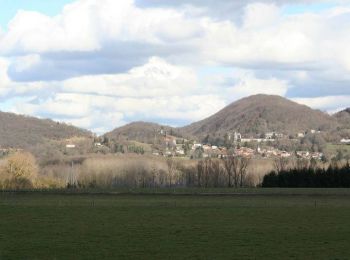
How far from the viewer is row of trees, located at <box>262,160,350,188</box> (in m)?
134

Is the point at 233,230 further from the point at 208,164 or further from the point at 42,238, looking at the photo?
the point at 208,164

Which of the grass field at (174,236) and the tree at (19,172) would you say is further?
the tree at (19,172)

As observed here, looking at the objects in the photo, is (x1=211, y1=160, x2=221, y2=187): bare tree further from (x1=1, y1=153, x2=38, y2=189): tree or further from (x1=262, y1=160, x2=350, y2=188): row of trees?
(x1=1, y1=153, x2=38, y2=189): tree

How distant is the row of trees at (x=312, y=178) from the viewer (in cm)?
13362

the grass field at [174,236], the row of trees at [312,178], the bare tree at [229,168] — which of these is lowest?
the grass field at [174,236]

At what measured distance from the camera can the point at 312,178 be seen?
136 metres

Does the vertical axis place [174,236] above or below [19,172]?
below

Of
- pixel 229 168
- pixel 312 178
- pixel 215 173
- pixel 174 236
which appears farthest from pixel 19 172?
pixel 174 236

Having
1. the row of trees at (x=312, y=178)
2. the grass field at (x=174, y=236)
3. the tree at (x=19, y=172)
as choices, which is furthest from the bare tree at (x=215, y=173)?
the grass field at (x=174, y=236)

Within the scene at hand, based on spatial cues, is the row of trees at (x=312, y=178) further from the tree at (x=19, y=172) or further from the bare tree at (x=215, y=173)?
the tree at (x=19, y=172)

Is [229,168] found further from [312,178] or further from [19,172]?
[19,172]

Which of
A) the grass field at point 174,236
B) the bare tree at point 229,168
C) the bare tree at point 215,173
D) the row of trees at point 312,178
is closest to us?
the grass field at point 174,236

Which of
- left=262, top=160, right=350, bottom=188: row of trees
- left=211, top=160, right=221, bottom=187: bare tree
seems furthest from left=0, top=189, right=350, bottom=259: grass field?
left=211, top=160, right=221, bottom=187: bare tree

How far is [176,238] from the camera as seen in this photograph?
32.4 m
